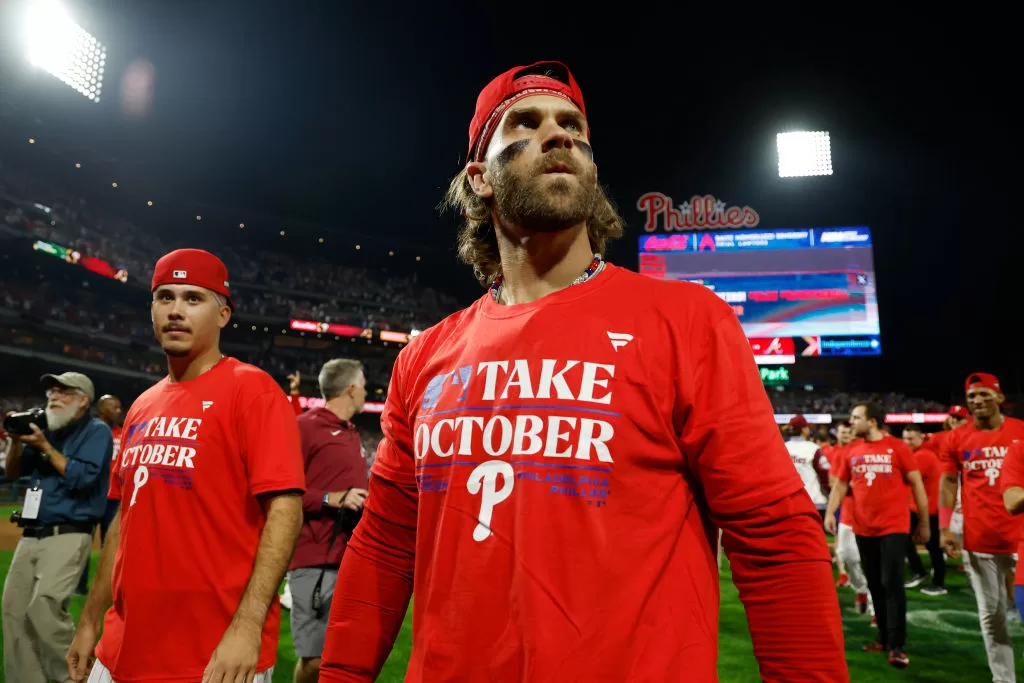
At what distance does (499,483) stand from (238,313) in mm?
41433

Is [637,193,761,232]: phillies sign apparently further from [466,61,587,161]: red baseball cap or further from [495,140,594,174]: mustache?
[495,140,594,174]: mustache

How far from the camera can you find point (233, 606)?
8.66ft

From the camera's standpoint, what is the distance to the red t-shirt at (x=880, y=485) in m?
6.50

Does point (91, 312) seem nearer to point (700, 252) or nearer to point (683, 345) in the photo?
point (700, 252)

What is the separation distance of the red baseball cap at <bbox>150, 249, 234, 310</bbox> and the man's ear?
63.0 inches

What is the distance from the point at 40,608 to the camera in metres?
4.98

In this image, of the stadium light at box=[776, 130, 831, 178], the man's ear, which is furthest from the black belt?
the stadium light at box=[776, 130, 831, 178]

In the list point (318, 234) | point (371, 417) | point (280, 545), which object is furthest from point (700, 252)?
point (318, 234)

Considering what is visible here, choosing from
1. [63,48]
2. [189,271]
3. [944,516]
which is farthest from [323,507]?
[63,48]

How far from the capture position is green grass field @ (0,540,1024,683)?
5.90 m

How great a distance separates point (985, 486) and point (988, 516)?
29 cm

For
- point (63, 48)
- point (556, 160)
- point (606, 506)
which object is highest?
point (63, 48)

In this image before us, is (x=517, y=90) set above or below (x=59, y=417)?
above

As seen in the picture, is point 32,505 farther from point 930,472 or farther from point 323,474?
point 930,472
